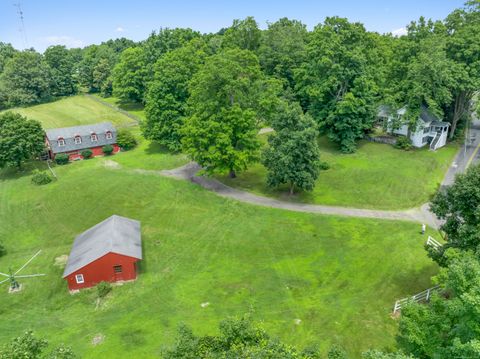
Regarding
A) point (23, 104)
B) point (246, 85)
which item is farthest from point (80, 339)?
point (23, 104)

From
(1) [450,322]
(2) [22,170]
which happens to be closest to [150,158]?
(2) [22,170]

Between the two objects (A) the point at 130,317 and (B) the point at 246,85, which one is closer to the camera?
(A) the point at 130,317

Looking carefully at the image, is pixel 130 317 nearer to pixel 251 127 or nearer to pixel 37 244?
pixel 37 244

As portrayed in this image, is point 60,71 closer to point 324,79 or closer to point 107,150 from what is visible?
point 107,150

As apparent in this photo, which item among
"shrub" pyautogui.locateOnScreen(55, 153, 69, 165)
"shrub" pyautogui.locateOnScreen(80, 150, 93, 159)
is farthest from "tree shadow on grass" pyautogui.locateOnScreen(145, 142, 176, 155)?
"shrub" pyautogui.locateOnScreen(55, 153, 69, 165)

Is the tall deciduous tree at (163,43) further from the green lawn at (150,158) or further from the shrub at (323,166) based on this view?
the shrub at (323,166)

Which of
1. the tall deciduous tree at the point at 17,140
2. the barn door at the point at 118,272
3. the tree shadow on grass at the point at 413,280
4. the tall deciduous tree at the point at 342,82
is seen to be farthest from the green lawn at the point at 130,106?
the tree shadow on grass at the point at 413,280
